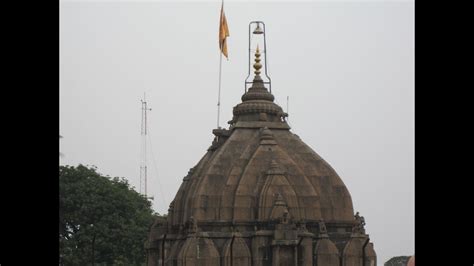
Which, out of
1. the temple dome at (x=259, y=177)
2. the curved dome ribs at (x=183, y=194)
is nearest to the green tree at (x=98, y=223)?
the curved dome ribs at (x=183, y=194)

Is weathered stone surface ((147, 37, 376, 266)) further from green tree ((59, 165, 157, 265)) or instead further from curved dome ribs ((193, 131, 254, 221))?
green tree ((59, 165, 157, 265))

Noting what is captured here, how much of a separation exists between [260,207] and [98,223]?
51.8 ft

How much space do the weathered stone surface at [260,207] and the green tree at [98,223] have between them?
456 inches

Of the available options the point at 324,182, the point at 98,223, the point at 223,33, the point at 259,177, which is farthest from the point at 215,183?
the point at 98,223

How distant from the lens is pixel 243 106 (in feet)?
113

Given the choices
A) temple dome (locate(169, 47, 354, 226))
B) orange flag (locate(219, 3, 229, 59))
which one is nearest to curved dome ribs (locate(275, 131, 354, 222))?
temple dome (locate(169, 47, 354, 226))

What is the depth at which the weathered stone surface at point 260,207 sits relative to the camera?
104 ft

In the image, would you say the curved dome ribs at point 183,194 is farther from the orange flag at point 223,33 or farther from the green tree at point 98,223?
the green tree at point 98,223

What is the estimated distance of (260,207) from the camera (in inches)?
1265

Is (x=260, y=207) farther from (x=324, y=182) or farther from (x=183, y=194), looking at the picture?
(x=183, y=194)
